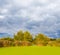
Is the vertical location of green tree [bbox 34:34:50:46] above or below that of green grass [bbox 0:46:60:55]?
above

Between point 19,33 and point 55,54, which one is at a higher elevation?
point 19,33

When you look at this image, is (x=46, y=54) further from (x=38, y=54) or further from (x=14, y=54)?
(x=14, y=54)

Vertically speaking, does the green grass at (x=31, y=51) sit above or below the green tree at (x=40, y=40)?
below

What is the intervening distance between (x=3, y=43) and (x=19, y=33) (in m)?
7.22

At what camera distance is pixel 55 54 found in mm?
5852

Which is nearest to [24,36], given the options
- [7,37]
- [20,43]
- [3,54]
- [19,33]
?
[19,33]

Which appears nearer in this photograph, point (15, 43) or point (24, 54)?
point (24, 54)

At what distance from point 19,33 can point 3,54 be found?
11240mm

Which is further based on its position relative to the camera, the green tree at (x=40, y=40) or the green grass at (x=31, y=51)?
the green tree at (x=40, y=40)

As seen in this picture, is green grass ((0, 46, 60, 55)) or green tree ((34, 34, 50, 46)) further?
green tree ((34, 34, 50, 46))

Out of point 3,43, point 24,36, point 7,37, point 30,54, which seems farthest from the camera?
point 24,36

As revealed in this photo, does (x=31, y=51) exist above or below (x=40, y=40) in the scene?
below

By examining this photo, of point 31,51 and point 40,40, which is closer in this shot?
point 31,51

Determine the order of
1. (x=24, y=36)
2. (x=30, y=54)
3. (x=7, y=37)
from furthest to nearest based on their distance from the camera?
(x=24, y=36), (x=7, y=37), (x=30, y=54)
